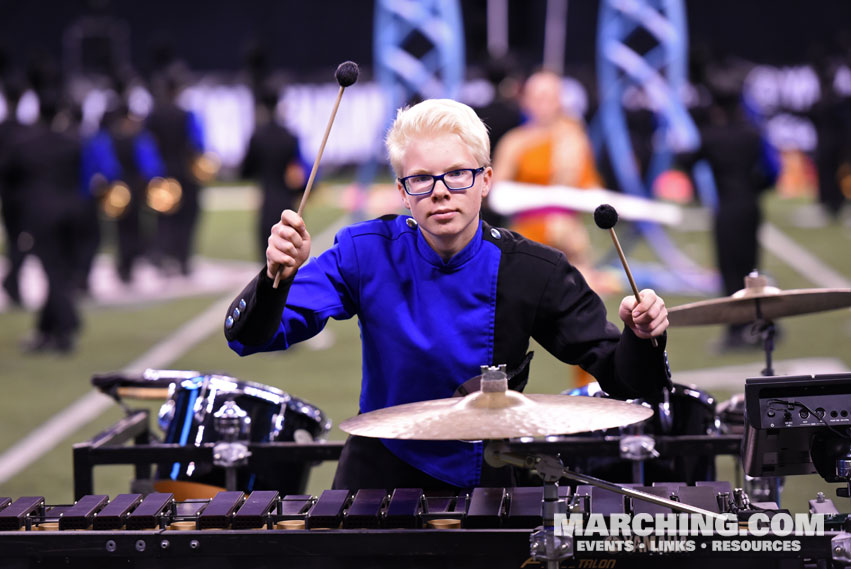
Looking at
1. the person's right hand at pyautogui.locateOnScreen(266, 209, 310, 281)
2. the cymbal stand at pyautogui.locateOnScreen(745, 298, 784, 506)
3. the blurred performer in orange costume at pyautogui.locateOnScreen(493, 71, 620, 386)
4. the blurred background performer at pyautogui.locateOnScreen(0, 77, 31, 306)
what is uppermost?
the blurred background performer at pyautogui.locateOnScreen(0, 77, 31, 306)

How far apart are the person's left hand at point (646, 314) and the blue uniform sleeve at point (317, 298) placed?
77 cm

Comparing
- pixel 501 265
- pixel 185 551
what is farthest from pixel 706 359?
pixel 185 551

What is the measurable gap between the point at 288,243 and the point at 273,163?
26.0 ft

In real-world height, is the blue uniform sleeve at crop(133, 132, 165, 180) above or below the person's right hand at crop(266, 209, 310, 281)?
above

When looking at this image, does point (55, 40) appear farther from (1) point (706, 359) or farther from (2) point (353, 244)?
(2) point (353, 244)

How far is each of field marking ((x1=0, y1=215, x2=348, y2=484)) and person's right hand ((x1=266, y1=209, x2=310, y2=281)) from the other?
12.0 feet

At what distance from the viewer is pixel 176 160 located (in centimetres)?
1336

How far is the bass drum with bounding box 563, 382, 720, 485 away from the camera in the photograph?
13.5 ft

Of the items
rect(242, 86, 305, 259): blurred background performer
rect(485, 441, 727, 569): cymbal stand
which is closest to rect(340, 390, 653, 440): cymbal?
rect(485, 441, 727, 569): cymbal stand

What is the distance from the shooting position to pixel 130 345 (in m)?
9.77

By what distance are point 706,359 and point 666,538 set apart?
598cm

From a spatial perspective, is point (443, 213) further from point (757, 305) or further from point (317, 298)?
point (757, 305)

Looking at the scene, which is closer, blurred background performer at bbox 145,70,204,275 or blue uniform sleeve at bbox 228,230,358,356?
blue uniform sleeve at bbox 228,230,358,356

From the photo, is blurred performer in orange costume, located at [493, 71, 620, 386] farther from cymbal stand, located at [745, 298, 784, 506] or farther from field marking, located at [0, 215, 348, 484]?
cymbal stand, located at [745, 298, 784, 506]
